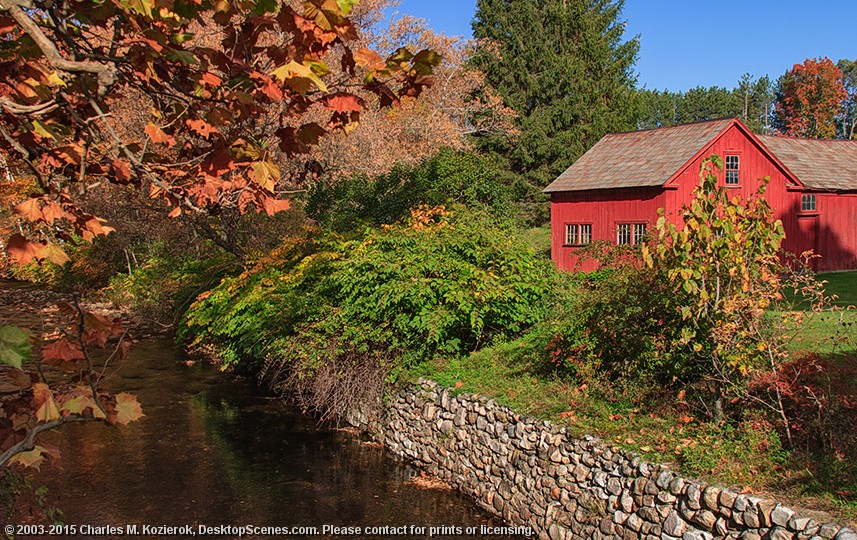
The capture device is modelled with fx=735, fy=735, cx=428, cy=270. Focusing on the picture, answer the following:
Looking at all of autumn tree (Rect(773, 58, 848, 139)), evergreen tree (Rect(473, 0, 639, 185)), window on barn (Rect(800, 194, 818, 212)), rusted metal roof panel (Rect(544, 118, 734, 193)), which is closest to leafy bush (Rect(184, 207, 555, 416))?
rusted metal roof panel (Rect(544, 118, 734, 193))

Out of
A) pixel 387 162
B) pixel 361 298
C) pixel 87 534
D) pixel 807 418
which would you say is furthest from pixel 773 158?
pixel 87 534

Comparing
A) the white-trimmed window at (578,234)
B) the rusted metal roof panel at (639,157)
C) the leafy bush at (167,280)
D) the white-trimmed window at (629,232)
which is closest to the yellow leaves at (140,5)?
the leafy bush at (167,280)

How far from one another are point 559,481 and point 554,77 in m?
33.1

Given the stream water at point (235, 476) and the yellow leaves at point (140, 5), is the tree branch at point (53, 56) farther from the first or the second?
the stream water at point (235, 476)

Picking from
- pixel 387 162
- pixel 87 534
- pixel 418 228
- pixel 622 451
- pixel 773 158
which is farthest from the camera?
pixel 387 162

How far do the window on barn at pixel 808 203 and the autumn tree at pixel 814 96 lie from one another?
53710 millimetres

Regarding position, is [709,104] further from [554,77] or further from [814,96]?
[554,77]

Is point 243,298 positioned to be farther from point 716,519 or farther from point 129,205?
point 716,519

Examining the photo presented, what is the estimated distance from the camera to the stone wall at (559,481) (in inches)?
276

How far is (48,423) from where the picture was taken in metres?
3.10

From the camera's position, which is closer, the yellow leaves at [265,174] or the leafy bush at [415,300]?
the yellow leaves at [265,174]

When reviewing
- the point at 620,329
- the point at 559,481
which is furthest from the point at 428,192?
the point at 559,481

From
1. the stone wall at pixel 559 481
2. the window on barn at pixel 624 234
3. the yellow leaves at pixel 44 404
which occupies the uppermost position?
the window on barn at pixel 624 234

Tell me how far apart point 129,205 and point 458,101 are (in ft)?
69.0
